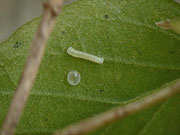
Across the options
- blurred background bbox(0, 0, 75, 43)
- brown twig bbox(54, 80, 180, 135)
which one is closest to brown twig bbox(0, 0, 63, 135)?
brown twig bbox(54, 80, 180, 135)

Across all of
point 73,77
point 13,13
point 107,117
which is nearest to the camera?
point 107,117

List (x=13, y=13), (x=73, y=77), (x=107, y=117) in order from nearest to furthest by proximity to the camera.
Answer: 1. (x=107, y=117)
2. (x=73, y=77)
3. (x=13, y=13)

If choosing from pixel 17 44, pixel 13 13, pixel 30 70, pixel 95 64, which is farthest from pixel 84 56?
pixel 13 13

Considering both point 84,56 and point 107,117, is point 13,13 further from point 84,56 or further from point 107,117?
point 107,117

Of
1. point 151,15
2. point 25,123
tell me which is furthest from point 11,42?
point 151,15

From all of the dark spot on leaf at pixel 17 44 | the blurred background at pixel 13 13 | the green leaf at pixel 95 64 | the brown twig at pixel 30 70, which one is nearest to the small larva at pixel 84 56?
the green leaf at pixel 95 64

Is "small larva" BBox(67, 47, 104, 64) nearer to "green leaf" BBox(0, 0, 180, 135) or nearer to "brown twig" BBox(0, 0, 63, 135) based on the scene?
"green leaf" BBox(0, 0, 180, 135)

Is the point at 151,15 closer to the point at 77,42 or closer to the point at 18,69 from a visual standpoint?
the point at 77,42
